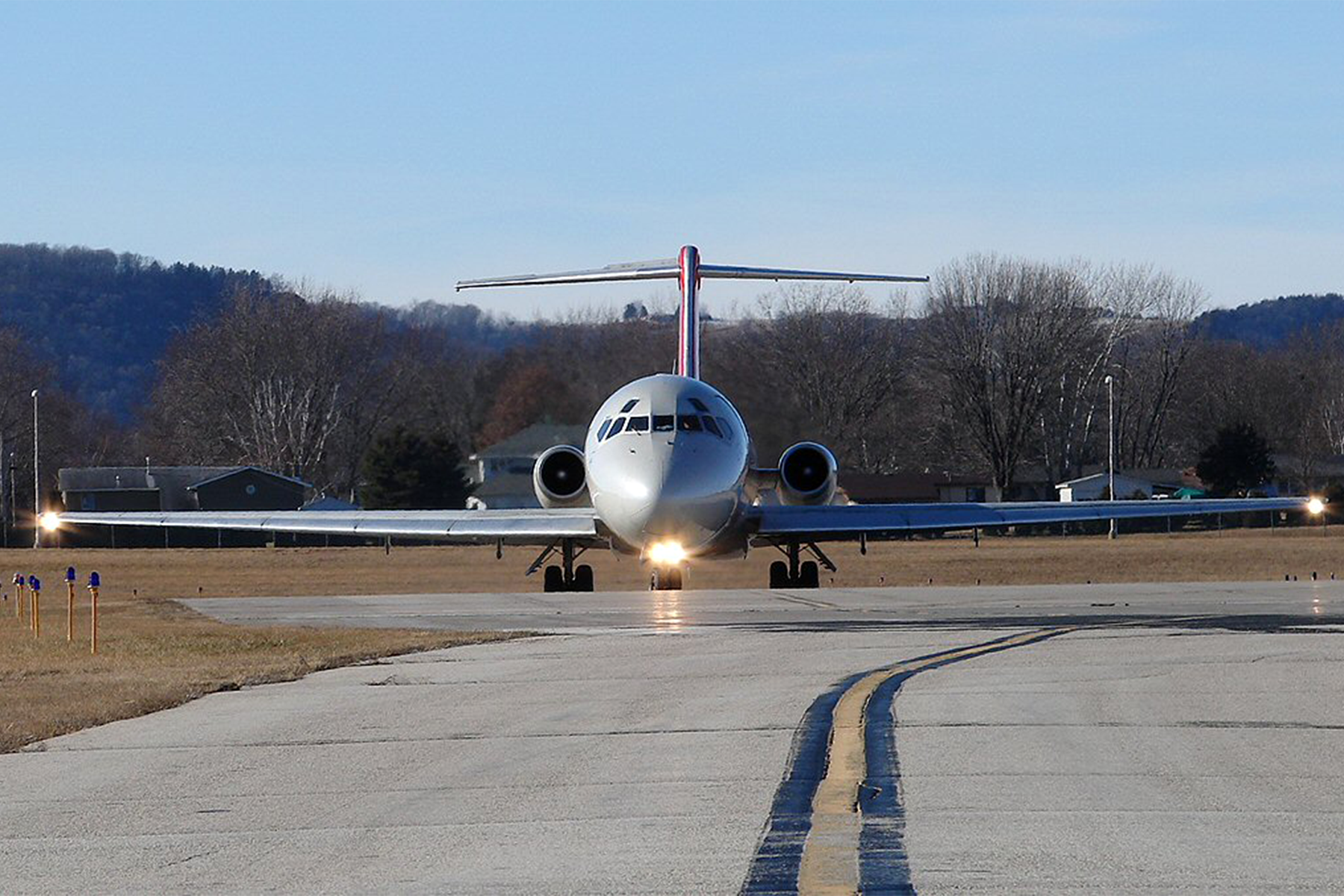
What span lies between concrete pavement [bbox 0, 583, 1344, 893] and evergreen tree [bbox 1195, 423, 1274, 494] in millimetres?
77109

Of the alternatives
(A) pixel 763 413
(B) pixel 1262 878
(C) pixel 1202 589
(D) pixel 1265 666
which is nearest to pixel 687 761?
(B) pixel 1262 878

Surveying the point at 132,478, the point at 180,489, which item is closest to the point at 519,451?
the point at 180,489

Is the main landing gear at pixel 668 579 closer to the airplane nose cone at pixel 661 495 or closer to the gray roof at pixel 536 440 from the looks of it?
the airplane nose cone at pixel 661 495

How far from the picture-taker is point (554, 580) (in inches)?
1394

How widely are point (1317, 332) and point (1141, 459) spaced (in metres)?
44.4

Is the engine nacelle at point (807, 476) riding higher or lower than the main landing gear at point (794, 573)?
higher

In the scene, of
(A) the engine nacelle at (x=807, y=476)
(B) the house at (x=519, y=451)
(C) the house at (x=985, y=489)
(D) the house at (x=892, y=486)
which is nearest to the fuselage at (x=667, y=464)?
(A) the engine nacelle at (x=807, y=476)

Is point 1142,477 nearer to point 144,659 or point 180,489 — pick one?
A: point 180,489

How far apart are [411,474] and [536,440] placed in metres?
11.6

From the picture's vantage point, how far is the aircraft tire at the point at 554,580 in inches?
1393

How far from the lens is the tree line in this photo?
8300cm

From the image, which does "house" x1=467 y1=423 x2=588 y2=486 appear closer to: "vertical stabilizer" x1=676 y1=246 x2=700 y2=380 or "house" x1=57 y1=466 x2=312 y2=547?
"house" x1=57 y1=466 x2=312 y2=547

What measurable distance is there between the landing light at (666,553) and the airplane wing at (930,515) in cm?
167

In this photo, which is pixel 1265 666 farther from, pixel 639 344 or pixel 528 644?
pixel 639 344
